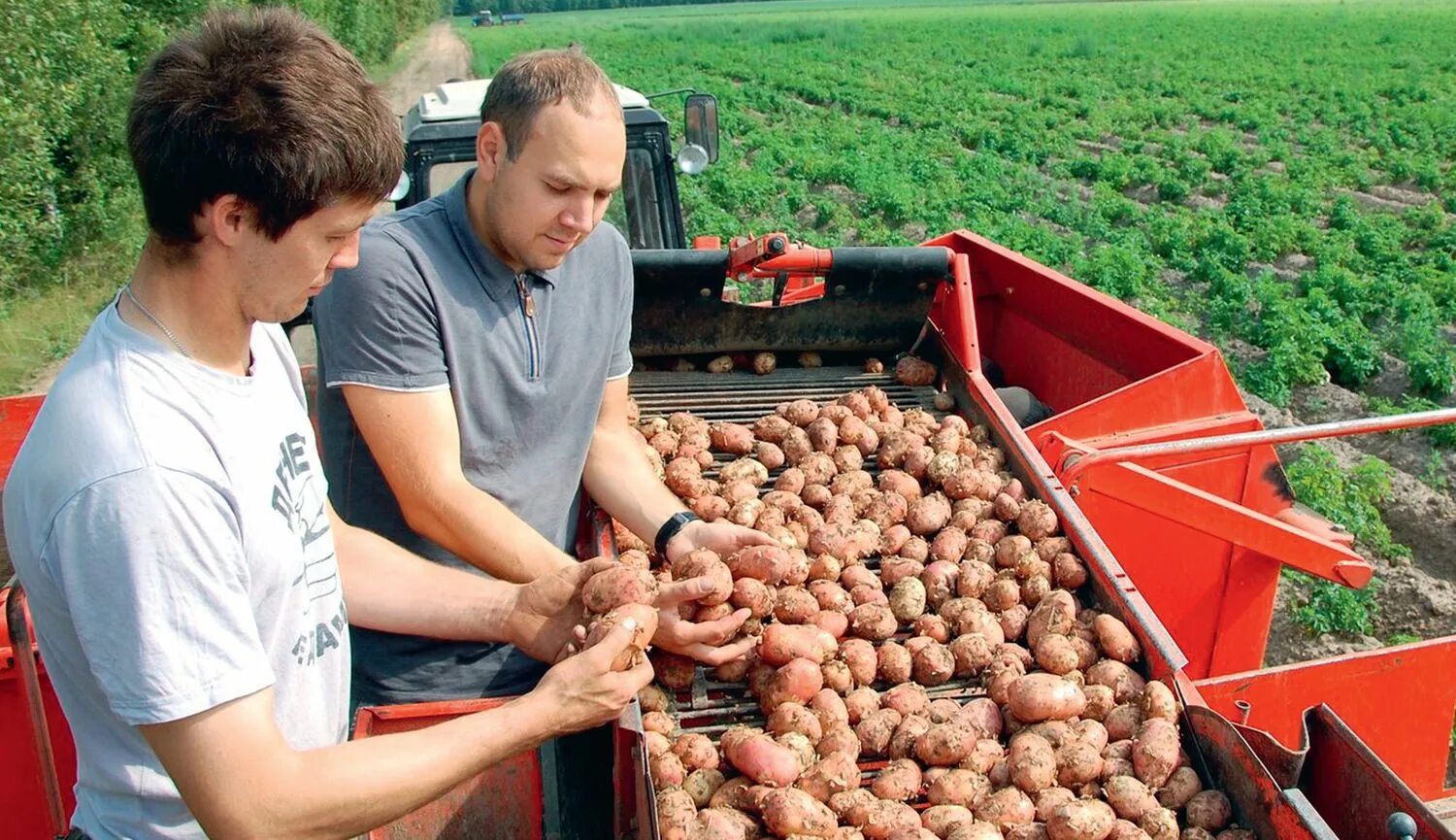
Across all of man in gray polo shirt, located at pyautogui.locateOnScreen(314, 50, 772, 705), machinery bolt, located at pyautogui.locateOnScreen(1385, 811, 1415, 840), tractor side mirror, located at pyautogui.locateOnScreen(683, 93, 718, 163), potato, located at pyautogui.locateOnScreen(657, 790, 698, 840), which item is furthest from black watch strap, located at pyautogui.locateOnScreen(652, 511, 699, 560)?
tractor side mirror, located at pyautogui.locateOnScreen(683, 93, 718, 163)

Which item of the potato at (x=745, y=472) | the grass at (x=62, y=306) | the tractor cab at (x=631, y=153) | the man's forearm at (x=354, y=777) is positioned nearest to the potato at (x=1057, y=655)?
the potato at (x=745, y=472)

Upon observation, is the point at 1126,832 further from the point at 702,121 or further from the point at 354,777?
the point at 702,121

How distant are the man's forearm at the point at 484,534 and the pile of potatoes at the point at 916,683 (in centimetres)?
28

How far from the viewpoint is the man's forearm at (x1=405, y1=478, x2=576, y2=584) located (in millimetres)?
2492

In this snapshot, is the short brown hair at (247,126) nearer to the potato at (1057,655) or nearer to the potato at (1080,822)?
the potato at (1080,822)

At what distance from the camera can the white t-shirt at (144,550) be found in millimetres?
1347

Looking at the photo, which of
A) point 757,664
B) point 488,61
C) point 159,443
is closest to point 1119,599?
point 757,664

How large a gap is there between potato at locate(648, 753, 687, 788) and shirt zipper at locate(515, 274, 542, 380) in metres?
0.96

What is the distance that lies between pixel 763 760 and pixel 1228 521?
1.92 m

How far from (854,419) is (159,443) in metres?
2.96

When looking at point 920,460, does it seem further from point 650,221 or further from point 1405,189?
point 1405,189

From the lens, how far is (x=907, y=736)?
263cm

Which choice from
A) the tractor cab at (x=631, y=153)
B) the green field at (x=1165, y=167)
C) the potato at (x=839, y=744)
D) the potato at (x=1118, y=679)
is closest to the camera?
the potato at (x=839, y=744)

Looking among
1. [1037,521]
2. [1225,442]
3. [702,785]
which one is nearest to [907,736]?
[702,785]
